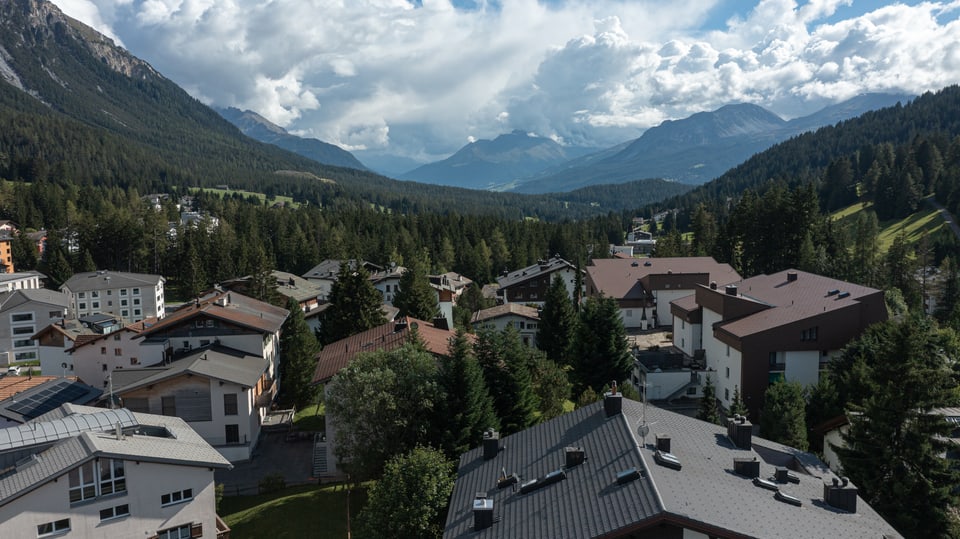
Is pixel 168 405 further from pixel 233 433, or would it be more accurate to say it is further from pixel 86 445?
pixel 86 445

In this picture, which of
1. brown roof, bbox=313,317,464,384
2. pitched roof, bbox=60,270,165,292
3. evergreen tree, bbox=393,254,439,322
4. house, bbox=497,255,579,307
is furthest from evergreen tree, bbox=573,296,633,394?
pitched roof, bbox=60,270,165,292

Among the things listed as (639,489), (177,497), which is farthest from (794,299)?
(177,497)

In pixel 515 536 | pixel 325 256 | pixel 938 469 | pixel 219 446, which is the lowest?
pixel 219 446

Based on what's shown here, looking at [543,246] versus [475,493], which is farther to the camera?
[543,246]

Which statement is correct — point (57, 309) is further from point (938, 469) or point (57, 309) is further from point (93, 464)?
point (938, 469)

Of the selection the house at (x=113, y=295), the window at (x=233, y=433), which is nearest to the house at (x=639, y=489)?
the window at (x=233, y=433)

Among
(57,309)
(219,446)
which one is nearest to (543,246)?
(57,309)

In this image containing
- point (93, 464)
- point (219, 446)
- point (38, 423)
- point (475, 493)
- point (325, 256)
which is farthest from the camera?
point (325, 256)
